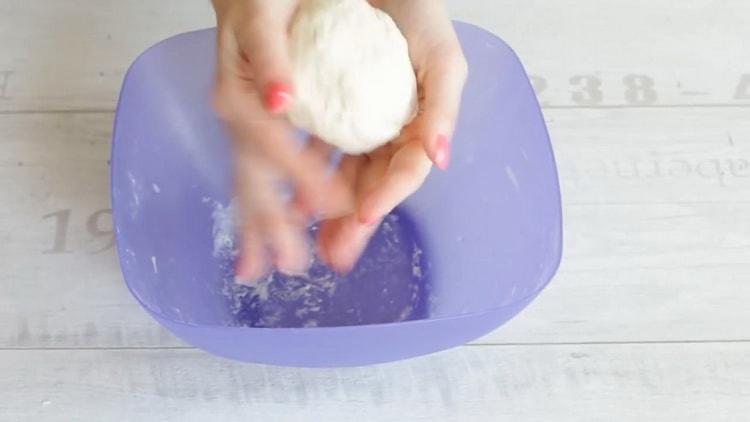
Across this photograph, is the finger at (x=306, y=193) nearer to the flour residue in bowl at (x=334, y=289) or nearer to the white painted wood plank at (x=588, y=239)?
the flour residue in bowl at (x=334, y=289)

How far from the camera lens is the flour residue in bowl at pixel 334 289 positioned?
71 centimetres

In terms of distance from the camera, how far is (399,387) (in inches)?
25.4

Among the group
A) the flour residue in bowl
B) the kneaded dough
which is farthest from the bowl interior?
the kneaded dough

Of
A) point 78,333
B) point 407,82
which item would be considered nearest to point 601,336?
point 407,82

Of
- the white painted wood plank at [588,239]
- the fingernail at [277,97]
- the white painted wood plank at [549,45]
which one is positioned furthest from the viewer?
the white painted wood plank at [549,45]

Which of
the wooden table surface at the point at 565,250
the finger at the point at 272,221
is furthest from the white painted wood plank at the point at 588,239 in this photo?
the finger at the point at 272,221

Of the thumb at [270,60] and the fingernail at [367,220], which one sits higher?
the thumb at [270,60]

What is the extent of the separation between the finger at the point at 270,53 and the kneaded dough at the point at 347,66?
14 millimetres

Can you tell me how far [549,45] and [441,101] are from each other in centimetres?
25

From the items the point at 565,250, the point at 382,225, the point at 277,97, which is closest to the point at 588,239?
the point at 565,250

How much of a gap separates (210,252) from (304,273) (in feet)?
0.25

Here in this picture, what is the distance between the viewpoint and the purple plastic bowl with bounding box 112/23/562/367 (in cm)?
67

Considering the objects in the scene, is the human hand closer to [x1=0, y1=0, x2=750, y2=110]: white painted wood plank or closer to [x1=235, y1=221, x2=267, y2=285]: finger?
[x1=235, y1=221, x2=267, y2=285]: finger

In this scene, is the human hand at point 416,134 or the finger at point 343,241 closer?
the human hand at point 416,134
